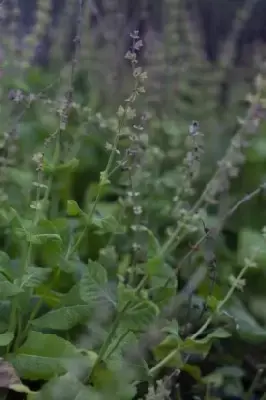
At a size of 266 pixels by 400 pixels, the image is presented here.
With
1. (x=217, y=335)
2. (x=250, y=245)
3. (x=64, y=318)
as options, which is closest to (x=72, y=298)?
(x=64, y=318)

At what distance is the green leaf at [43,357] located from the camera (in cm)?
67

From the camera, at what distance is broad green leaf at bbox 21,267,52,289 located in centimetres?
69

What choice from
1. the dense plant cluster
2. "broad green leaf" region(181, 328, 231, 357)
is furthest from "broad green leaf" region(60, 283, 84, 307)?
"broad green leaf" region(181, 328, 231, 357)

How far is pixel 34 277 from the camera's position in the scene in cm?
70

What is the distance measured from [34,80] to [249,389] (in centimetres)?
63

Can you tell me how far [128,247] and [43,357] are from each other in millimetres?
239

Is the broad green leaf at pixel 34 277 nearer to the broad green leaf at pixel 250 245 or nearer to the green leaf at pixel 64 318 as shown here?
the green leaf at pixel 64 318

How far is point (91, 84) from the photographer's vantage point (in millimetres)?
1271

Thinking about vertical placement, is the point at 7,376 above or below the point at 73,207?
below

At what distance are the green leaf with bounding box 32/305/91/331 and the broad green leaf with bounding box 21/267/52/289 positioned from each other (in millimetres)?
31

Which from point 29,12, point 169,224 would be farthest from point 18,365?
point 29,12

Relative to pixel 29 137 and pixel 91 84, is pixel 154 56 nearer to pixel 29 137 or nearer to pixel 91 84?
pixel 91 84

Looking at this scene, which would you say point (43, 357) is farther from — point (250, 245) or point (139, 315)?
point (250, 245)

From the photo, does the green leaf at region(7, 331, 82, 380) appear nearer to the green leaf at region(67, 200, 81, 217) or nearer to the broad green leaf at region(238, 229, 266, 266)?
the green leaf at region(67, 200, 81, 217)
